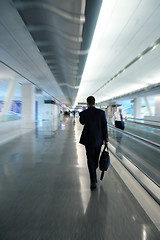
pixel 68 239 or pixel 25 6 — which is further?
pixel 25 6

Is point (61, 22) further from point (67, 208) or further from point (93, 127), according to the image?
point (67, 208)

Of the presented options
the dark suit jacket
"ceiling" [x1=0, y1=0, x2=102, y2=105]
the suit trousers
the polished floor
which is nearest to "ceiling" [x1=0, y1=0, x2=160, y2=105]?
"ceiling" [x1=0, y1=0, x2=102, y2=105]

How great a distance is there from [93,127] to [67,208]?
1.38 m

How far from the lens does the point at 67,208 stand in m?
2.22

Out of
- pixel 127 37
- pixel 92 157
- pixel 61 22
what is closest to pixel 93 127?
pixel 92 157

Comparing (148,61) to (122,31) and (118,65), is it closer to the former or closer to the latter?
(118,65)

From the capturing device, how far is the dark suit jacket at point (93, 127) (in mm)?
2709

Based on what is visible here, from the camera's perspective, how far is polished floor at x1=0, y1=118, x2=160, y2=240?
1.78 m

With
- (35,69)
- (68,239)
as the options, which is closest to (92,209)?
(68,239)

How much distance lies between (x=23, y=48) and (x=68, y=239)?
7.34 m

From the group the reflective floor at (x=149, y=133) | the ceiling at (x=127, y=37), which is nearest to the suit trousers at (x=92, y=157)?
the ceiling at (x=127, y=37)

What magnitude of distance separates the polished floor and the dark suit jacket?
3.10 ft

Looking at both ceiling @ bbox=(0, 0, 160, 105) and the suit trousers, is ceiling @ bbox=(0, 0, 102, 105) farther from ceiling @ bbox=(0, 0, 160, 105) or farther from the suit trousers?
the suit trousers

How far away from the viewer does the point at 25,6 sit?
374 centimetres
